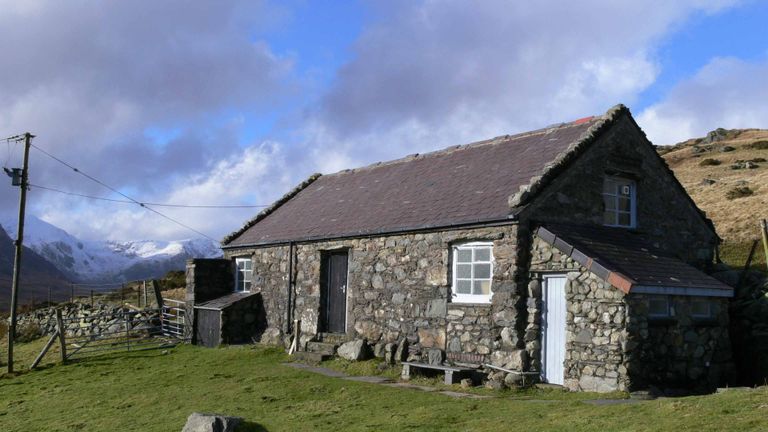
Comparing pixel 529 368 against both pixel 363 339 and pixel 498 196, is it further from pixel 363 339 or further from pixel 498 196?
pixel 363 339

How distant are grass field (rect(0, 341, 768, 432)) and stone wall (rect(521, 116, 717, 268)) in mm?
4103

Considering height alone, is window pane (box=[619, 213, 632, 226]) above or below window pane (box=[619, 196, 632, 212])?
below

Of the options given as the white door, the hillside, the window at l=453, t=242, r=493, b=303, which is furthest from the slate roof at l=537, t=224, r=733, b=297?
the hillside

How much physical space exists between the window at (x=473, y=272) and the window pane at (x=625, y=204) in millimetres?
3896

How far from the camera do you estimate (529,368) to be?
1320 cm

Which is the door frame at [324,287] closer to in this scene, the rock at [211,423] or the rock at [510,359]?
the rock at [510,359]

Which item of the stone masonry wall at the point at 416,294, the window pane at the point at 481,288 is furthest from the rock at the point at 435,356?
the window pane at the point at 481,288

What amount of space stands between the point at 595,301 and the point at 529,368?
192 centimetres

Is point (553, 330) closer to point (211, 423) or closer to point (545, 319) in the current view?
point (545, 319)

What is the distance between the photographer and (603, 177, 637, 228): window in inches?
617

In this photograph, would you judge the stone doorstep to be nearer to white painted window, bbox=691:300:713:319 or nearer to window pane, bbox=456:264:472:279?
window pane, bbox=456:264:472:279

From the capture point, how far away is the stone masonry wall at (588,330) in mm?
11922

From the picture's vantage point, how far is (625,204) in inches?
635

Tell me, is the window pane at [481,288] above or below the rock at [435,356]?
above
